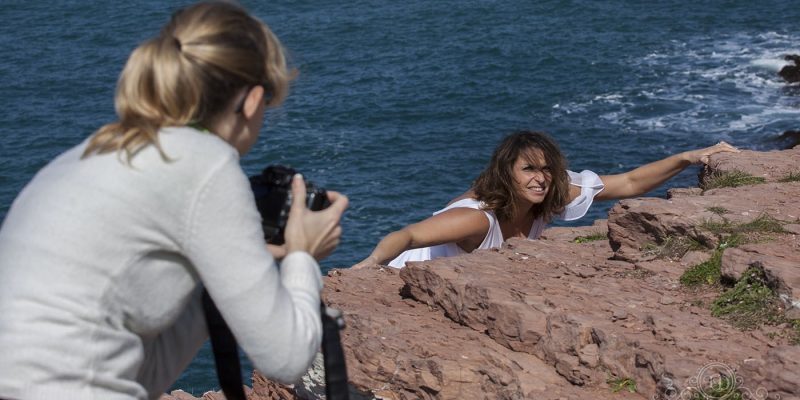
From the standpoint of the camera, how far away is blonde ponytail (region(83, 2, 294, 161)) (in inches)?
121

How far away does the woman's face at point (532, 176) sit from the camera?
8.25m

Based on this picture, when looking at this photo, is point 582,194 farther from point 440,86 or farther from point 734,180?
point 440,86

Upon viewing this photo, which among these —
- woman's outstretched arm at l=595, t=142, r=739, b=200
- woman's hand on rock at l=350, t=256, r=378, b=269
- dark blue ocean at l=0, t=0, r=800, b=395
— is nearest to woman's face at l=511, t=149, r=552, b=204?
woman's outstretched arm at l=595, t=142, r=739, b=200

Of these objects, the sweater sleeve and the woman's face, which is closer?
the sweater sleeve

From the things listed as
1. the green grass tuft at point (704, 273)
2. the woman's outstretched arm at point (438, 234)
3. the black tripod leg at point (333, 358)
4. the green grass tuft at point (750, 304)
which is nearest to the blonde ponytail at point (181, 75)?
the black tripod leg at point (333, 358)

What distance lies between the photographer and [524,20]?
47469 millimetres

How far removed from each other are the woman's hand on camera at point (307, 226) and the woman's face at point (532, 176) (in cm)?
488

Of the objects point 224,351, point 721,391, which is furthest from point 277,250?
point 721,391

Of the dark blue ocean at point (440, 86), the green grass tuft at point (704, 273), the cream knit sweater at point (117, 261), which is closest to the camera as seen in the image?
the cream knit sweater at point (117, 261)

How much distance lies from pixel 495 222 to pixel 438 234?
0.60 metres

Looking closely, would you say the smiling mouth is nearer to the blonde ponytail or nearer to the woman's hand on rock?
the woman's hand on rock

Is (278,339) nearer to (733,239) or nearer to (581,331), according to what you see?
(581,331)

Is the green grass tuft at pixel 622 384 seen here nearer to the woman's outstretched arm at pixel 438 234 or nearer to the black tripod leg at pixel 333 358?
the woman's outstretched arm at pixel 438 234

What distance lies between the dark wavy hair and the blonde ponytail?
204 inches
